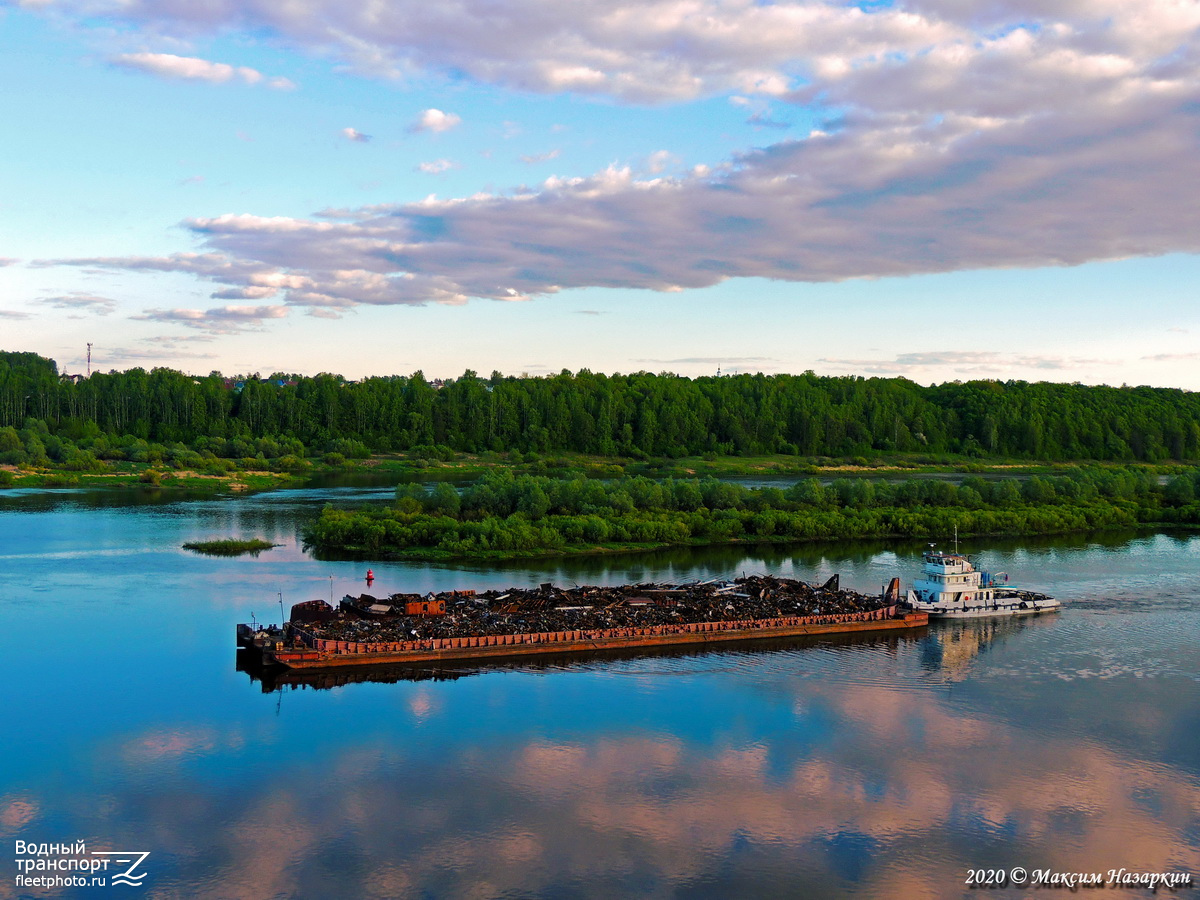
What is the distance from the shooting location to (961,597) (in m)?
56.6

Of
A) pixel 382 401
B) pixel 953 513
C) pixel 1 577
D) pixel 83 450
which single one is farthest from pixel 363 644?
pixel 382 401

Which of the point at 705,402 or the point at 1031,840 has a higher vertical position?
the point at 705,402

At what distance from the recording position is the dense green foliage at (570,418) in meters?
166

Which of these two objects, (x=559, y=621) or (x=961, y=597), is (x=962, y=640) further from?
(x=559, y=621)

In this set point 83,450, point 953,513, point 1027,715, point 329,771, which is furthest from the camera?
point 83,450

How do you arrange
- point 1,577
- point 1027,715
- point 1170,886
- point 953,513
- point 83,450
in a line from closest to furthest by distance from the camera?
point 1170,886 → point 1027,715 → point 1,577 → point 953,513 → point 83,450

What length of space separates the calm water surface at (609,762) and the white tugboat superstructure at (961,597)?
181cm

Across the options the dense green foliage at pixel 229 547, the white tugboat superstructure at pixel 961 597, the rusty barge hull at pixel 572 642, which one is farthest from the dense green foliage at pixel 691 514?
the rusty barge hull at pixel 572 642

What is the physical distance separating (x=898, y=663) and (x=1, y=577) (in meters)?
48.9

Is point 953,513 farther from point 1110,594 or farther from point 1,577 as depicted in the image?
point 1,577

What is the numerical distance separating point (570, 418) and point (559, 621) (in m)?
130

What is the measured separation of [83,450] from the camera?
130 meters

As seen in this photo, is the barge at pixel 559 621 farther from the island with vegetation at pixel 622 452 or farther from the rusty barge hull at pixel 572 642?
the island with vegetation at pixel 622 452

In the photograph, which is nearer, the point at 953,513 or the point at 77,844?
the point at 77,844
